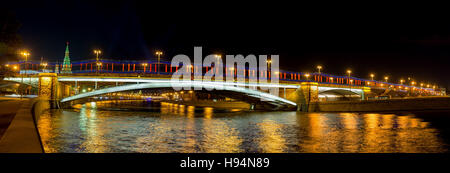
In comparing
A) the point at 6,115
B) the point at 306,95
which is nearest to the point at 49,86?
the point at 6,115

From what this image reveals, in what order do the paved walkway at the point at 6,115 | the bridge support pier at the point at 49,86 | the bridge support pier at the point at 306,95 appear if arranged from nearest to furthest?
the paved walkway at the point at 6,115
the bridge support pier at the point at 49,86
the bridge support pier at the point at 306,95

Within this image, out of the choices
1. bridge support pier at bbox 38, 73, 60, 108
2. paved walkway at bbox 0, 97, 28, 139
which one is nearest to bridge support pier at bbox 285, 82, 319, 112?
bridge support pier at bbox 38, 73, 60, 108

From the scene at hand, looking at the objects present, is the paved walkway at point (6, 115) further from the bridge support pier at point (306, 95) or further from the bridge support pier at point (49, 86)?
the bridge support pier at point (306, 95)

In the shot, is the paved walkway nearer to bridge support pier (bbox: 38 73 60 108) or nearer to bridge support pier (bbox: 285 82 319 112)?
bridge support pier (bbox: 38 73 60 108)

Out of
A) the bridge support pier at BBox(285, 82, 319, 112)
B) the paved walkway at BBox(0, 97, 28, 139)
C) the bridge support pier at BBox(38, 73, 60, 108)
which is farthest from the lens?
the bridge support pier at BBox(285, 82, 319, 112)

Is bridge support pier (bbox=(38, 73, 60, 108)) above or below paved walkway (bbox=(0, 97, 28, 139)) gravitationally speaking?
above

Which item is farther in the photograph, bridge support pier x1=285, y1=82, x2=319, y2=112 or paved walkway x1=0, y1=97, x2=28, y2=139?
bridge support pier x1=285, y1=82, x2=319, y2=112

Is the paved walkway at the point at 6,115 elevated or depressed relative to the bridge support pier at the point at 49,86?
depressed

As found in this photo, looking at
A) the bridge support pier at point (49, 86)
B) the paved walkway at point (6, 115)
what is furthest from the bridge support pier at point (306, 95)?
the paved walkway at point (6, 115)

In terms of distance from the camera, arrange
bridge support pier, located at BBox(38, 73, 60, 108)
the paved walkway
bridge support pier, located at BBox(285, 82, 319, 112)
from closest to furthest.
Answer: the paved walkway → bridge support pier, located at BBox(38, 73, 60, 108) → bridge support pier, located at BBox(285, 82, 319, 112)

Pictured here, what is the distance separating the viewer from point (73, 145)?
1469 cm
